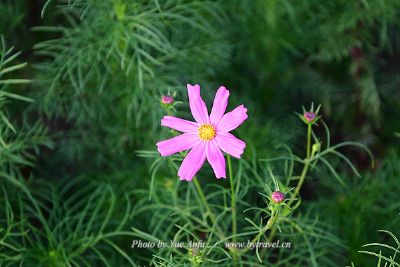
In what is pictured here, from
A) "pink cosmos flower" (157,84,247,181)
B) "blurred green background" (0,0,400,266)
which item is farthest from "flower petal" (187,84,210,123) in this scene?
"blurred green background" (0,0,400,266)

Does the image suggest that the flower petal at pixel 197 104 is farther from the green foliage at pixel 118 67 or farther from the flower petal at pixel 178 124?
the green foliage at pixel 118 67

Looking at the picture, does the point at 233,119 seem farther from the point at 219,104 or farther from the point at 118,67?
the point at 118,67

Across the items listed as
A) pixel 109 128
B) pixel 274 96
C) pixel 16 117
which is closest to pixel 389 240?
pixel 274 96

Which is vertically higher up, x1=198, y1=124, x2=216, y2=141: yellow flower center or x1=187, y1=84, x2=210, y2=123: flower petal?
x1=187, y1=84, x2=210, y2=123: flower petal

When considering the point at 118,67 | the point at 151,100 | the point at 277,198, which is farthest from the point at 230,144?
the point at 118,67

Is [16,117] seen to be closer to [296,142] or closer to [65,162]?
[65,162]

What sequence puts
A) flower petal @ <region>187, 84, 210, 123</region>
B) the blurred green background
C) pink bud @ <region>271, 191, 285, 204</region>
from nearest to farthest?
pink bud @ <region>271, 191, 285, 204</region>
flower petal @ <region>187, 84, 210, 123</region>
the blurred green background

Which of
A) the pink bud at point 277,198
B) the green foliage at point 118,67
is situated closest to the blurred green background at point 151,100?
the green foliage at point 118,67

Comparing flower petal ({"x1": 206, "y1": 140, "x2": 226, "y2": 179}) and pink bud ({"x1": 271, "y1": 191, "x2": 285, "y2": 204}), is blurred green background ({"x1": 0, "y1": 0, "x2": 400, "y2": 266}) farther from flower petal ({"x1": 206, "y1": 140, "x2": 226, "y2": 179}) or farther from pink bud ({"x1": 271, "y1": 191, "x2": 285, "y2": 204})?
pink bud ({"x1": 271, "y1": 191, "x2": 285, "y2": 204})
